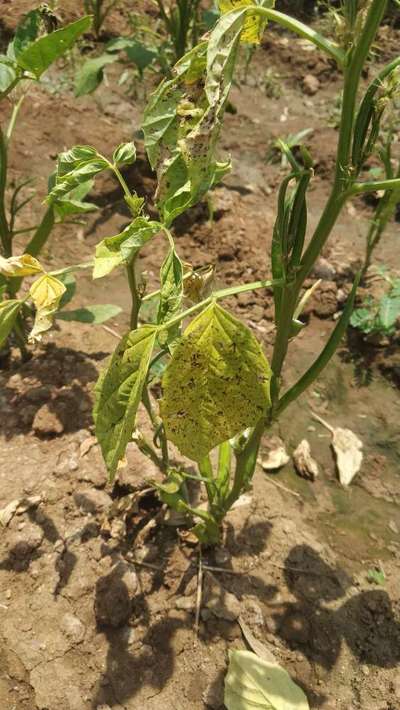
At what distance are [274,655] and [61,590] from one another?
0.57m

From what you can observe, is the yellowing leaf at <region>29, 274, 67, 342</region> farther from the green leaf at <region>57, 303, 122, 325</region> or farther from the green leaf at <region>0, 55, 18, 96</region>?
the green leaf at <region>57, 303, 122, 325</region>

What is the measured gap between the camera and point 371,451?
2.06 metres

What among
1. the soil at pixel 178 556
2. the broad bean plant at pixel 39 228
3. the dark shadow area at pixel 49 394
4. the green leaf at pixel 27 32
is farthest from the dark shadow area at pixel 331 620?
the green leaf at pixel 27 32

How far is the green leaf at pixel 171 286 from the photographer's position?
3.01ft

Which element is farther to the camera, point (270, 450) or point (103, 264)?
Result: point (270, 450)

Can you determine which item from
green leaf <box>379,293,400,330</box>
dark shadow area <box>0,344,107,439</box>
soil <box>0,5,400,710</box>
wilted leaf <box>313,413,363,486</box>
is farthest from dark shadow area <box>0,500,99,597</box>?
green leaf <box>379,293,400,330</box>

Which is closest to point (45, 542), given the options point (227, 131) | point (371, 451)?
point (371, 451)

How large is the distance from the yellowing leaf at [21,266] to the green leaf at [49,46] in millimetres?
502

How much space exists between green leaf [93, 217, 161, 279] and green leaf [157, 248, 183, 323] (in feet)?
0.17

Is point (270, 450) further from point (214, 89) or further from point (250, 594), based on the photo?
point (214, 89)

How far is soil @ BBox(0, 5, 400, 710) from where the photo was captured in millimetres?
1394

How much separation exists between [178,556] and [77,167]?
1075 mm

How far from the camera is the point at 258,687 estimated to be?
1.34 m

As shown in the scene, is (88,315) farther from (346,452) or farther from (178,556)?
(346,452)
